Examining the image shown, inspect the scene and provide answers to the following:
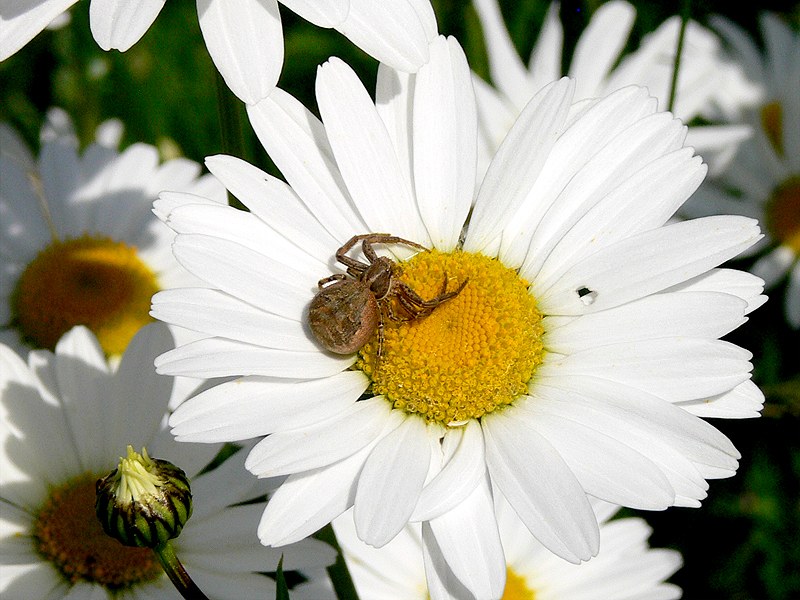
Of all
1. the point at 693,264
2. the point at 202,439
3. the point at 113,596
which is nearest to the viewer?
the point at 202,439

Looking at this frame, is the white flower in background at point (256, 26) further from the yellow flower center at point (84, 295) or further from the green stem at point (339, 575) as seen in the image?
the yellow flower center at point (84, 295)

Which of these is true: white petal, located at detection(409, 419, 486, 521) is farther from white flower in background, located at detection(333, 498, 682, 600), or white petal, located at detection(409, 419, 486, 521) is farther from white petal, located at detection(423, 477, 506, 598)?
white flower in background, located at detection(333, 498, 682, 600)

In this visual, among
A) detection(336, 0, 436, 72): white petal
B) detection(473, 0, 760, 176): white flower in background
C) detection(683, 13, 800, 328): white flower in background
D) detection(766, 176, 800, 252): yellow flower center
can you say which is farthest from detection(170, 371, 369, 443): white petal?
detection(766, 176, 800, 252): yellow flower center

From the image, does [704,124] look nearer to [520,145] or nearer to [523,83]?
[523,83]

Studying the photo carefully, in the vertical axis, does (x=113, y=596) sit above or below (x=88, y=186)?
below

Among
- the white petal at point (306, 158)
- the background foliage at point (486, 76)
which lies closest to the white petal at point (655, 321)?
the white petal at point (306, 158)

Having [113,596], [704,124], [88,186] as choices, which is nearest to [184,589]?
[113,596]

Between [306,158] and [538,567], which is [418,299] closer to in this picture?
[306,158]
